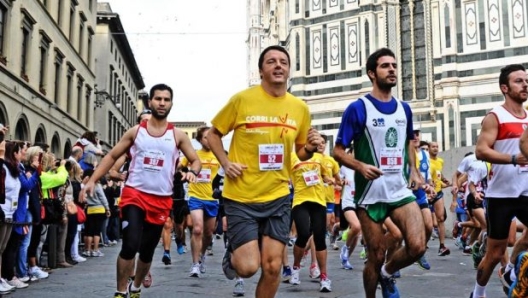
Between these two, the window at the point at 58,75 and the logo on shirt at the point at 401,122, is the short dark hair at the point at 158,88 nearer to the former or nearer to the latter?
the logo on shirt at the point at 401,122

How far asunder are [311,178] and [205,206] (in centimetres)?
199

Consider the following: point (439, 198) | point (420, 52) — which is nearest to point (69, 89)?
point (420, 52)

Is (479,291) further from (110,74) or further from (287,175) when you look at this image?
(110,74)

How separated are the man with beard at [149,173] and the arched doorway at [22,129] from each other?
1756 cm

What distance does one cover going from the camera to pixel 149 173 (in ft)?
18.3

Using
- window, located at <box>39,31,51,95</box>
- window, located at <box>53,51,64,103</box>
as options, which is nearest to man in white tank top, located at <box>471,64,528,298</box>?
window, located at <box>39,31,51,95</box>

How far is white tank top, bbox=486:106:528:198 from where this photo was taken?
5098 mm

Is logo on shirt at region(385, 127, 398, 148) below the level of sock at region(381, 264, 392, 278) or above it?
above

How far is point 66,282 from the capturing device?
8016 mm

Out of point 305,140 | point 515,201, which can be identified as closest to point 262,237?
point 305,140

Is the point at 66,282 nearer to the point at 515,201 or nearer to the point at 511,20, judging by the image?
the point at 515,201

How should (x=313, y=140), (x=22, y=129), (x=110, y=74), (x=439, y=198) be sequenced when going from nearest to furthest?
1. (x=313, y=140)
2. (x=439, y=198)
3. (x=22, y=129)
4. (x=110, y=74)

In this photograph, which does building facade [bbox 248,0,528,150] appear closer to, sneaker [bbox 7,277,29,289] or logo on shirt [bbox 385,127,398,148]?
sneaker [bbox 7,277,29,289]

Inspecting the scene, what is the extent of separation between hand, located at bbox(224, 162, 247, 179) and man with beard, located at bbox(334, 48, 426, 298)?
3.16ft
